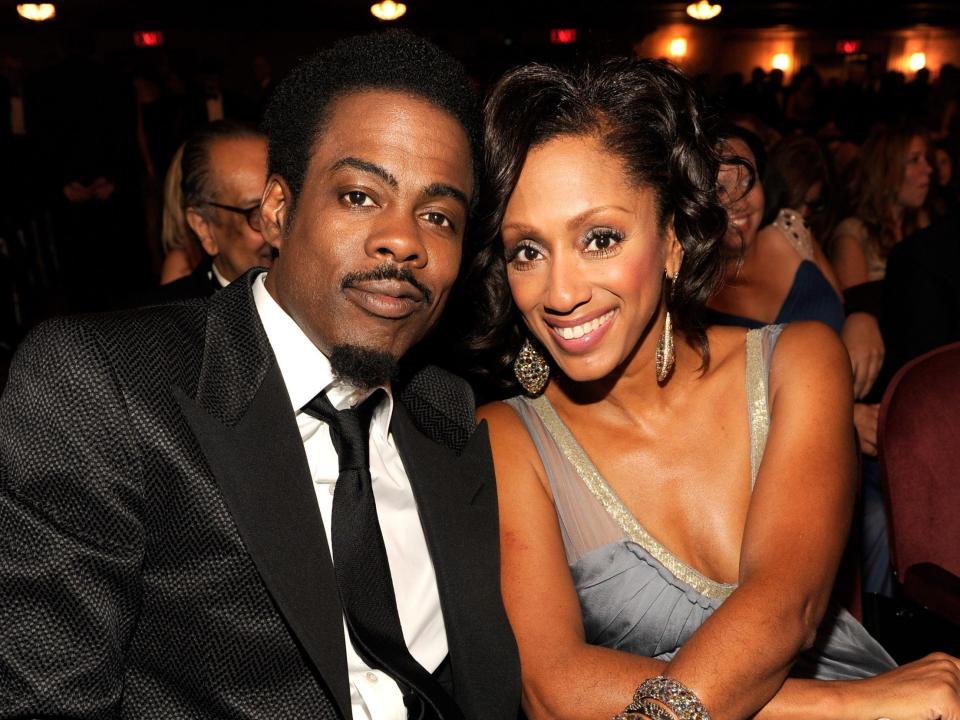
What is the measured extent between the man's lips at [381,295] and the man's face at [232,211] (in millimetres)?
1741

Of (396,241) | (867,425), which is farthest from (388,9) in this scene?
(396,241)

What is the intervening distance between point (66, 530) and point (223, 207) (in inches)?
83.3

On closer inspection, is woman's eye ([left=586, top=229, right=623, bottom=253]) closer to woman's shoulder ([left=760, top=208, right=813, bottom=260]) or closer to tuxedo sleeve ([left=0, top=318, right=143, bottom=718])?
tuxedo sleeve ([left=0, top=318, right=143, bottom=718])

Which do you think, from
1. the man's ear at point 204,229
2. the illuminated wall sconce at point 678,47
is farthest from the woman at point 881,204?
the illuminated wall sconce at point 678,47

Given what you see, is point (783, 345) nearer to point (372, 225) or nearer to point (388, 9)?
point (372, 225)

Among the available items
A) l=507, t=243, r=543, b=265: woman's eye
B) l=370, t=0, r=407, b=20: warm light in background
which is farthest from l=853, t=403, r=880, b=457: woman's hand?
l=370, t=0, r=407, b=20: warm light in background

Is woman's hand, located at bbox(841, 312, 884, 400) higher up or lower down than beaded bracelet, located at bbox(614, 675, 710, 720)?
higher up

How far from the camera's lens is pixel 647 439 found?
193 cm

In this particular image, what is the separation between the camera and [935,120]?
30.3 ft

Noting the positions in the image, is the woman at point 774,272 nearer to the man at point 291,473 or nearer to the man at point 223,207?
the man at point 223,207

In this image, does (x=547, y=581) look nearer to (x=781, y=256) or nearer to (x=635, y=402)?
(x=635, y=402)

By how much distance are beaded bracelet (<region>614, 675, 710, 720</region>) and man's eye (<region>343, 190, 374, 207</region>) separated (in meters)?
0.89

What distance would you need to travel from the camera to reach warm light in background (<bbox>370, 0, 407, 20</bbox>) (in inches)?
505

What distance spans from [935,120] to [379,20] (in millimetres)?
8300
